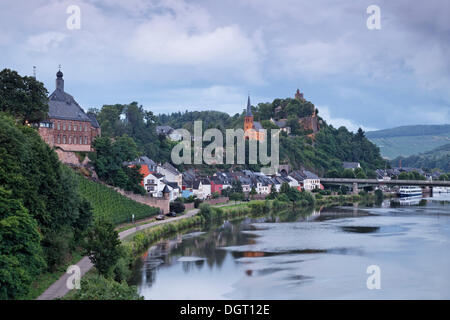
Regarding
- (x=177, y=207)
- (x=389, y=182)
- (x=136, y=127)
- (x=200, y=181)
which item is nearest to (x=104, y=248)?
(x=177, y=207)

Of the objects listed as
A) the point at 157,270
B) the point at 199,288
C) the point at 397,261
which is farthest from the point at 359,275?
the point at 157,270

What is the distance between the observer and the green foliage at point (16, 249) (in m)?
16.9

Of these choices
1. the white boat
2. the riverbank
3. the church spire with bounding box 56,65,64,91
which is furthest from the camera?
the white boat

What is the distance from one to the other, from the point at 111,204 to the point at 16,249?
24046 millimetres

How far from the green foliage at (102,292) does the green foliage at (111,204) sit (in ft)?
57.3

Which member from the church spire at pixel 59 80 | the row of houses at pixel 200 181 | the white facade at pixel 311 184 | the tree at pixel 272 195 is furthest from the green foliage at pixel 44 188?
the white facade at pixel 311 184

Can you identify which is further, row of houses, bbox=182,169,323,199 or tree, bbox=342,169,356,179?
tree, bbox=342,169,356,179

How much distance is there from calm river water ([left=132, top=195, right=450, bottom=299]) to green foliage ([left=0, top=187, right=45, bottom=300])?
21.2ft

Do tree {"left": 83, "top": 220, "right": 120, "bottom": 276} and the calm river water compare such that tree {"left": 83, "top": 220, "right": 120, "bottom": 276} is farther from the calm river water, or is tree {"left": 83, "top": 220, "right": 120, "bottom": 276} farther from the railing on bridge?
the railing on bridge

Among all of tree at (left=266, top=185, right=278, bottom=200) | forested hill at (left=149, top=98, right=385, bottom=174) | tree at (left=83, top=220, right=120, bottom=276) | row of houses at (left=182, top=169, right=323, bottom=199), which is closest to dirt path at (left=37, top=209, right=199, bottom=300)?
tree at (left=83, top=220, right=120, bottom=276)

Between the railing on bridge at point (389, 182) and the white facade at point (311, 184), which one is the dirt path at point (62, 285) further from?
the white facade at point (311, 184)

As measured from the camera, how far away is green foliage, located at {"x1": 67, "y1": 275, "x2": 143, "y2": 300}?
1845cm
